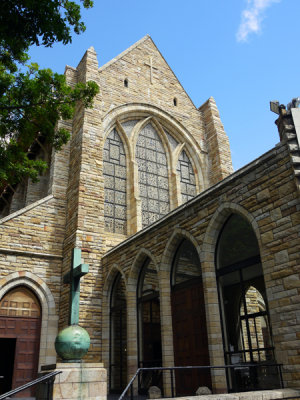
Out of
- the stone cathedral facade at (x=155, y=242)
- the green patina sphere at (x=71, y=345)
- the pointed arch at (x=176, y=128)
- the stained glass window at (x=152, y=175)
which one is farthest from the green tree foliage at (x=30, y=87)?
the pointed arch at (x=176, y=128)

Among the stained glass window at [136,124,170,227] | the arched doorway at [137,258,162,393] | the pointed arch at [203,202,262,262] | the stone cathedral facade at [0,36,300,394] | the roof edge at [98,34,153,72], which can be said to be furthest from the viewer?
the roof edge at [98,34,153,72]

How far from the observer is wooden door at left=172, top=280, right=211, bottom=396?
9.36 metres

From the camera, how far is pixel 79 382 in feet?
19.5

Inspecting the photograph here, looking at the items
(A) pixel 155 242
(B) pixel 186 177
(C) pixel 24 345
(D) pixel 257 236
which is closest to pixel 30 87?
(A) pixel 155 242

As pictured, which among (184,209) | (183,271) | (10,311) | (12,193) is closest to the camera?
(184,209)

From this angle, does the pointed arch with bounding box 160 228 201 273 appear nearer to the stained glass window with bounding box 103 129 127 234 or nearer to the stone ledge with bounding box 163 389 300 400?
the stone ledge with bounding box 163 389 300 400

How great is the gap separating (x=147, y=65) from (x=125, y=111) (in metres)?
4.00

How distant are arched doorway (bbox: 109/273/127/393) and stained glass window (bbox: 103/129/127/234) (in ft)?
9.48

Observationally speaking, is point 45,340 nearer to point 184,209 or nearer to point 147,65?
point 184,209

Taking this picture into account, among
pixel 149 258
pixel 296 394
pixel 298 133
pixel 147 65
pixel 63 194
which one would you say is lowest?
pixel 296 394

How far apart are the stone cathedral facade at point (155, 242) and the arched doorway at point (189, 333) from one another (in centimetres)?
3

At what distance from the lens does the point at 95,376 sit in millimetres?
6109

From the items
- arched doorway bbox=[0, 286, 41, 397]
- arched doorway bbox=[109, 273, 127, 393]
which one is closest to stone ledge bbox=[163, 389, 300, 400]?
arched doorway bbox=[109, 273, 127, 393]

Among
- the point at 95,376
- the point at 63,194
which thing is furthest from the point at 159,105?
the point at 95,376
